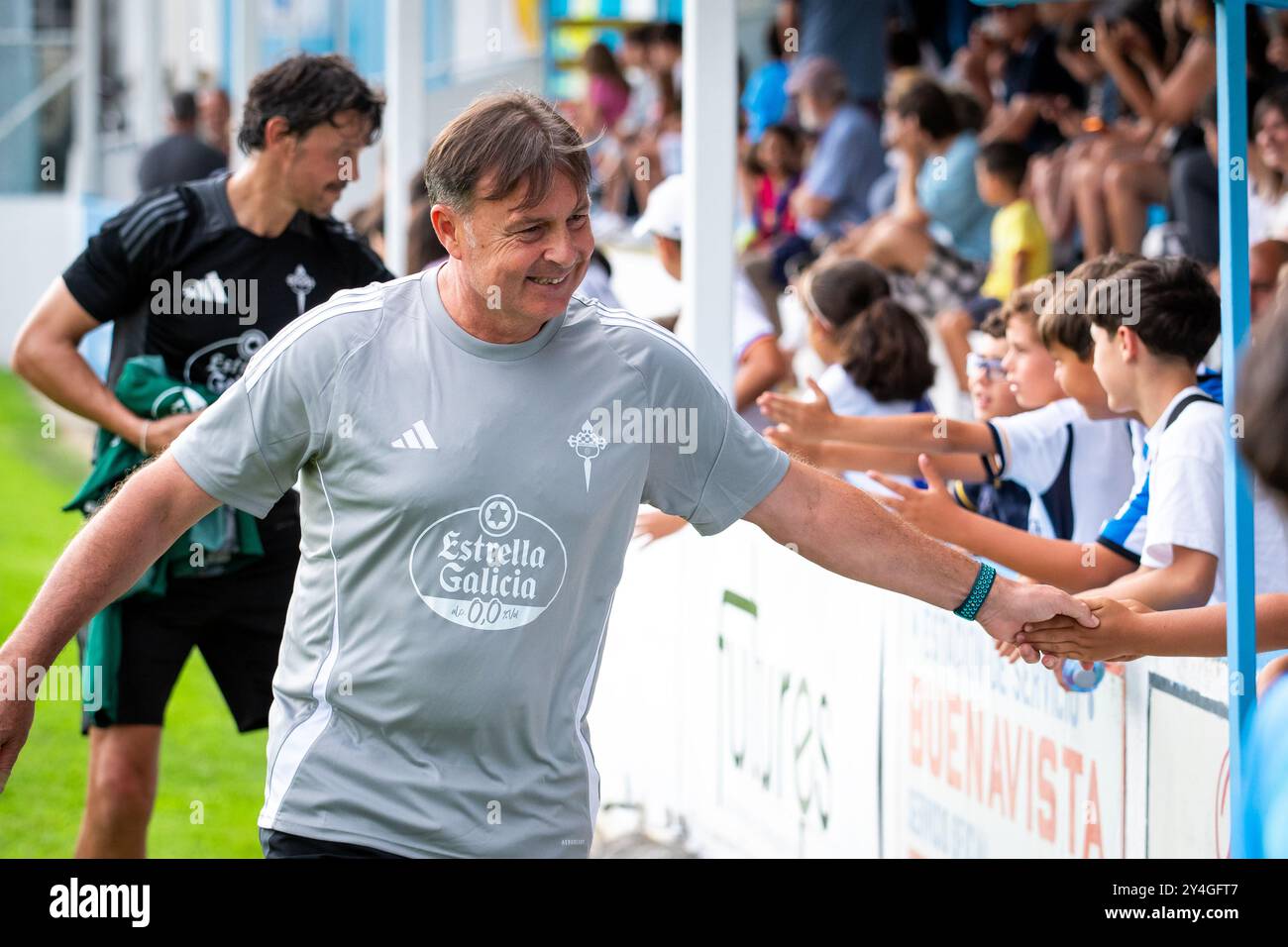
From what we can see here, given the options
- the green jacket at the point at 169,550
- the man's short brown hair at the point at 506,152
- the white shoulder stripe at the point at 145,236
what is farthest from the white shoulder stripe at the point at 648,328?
the white shoulder stripe at the point at 145,236

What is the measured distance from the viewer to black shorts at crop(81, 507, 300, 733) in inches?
183

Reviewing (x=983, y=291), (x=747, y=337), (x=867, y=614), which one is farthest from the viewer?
(x=983, y=291)

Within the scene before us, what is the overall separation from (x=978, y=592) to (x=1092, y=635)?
0.36 m

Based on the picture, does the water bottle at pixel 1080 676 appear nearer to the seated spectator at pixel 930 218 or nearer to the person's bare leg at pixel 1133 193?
the seated spectator at pixel 930 218

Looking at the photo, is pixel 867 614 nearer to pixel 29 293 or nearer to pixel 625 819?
pixel 625 819

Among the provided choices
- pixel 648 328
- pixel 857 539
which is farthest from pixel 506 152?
pixel 857 539

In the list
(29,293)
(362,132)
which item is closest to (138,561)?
(362,132)

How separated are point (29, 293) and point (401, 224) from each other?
14515mm

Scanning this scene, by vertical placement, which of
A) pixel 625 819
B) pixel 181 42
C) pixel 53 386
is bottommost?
pixel 625 819

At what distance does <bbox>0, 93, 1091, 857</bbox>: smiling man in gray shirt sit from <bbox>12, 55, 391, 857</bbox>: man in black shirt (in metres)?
1.76

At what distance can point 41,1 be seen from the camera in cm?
3133

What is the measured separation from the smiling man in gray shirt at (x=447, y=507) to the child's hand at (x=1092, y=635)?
3.03ft

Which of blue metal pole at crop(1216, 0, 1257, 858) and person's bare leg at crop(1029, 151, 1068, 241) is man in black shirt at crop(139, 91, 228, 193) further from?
blue metal pole at crop(1216, 0, 1257, 858)

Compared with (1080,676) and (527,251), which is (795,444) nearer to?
(1080,676)
